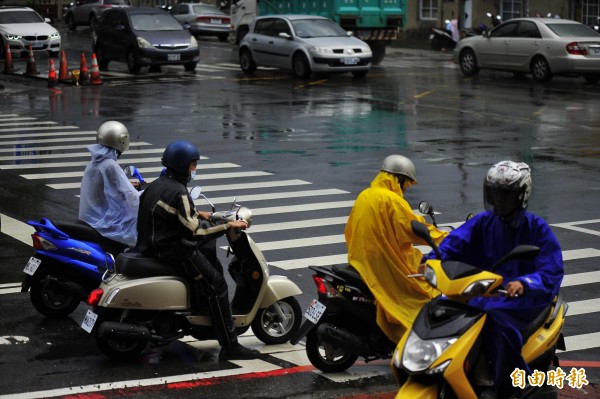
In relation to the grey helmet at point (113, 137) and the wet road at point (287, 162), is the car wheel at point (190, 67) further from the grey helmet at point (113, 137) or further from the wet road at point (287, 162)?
the grey helmet at point (113, 137)

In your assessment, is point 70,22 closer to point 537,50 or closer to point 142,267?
point 537,50

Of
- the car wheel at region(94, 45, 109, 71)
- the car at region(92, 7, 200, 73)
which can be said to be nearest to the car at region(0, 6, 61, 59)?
the car wheel at region(94, 45, 109, 71)

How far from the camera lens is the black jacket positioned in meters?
8.15

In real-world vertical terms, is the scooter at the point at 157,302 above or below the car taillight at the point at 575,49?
above

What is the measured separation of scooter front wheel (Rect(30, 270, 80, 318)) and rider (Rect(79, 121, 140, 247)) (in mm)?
544

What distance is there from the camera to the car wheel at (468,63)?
109 ft

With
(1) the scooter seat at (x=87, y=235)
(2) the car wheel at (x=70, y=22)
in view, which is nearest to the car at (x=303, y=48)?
(1) the scooter seat at (x=87, y=235)

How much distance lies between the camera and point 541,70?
30.7 metres

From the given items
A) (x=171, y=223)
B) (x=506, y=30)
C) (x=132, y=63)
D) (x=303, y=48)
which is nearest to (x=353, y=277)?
(x=171, y=223)

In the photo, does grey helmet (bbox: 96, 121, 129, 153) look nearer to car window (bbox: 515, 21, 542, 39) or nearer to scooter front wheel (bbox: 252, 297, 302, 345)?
scooter front wheel (bbox: 252, 297, 302, 345)

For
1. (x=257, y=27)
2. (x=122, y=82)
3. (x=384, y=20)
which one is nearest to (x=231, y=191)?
(x=122, y=82)

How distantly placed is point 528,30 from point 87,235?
2357cm

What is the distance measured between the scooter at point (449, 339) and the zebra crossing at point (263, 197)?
9.14ft

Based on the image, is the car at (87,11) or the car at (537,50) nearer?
the car at (537,50)
